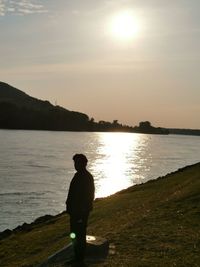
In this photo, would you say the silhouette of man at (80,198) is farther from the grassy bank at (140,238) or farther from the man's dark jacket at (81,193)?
the grassy bank at (140,238)

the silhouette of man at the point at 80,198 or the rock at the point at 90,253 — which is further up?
the silhouette of man at the point at 80,198

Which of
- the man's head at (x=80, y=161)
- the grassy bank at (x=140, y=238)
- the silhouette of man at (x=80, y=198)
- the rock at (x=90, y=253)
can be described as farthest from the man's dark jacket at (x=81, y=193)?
the rock at (x=90, y=253)

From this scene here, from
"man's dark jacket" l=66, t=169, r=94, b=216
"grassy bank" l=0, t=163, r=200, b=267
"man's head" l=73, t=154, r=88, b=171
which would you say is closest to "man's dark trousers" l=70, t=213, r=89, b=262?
"man's dark jacket" l=66, t=169, r=94, b=216

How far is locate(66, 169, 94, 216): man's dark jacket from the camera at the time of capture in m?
13.8

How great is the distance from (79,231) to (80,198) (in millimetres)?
1013

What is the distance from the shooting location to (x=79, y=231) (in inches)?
560

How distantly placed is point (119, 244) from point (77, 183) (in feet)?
14.0

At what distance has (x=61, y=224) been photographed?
27703 mm

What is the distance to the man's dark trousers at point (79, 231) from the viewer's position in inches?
555

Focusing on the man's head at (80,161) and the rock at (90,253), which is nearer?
the man's head at (80,161)

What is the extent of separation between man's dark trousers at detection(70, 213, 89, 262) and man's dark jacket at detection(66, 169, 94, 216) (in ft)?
0.55

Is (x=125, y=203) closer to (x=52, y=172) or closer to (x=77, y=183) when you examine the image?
(x=77, y=183)

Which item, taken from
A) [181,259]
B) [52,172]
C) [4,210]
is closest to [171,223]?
[181,259]

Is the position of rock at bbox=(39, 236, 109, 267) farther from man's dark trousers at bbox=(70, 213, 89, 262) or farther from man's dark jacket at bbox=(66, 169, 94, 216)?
man's dark jacket at bbox=(66, 169, 94, 216)
